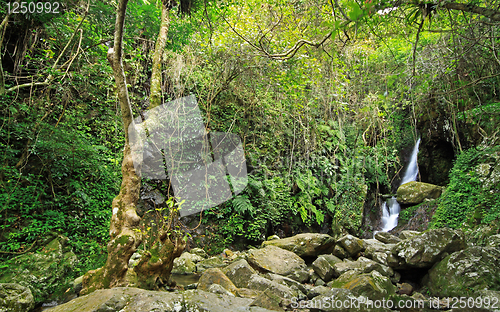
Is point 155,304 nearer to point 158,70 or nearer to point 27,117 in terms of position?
point 158,70

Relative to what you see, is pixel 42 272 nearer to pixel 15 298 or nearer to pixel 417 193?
pixel 15 298

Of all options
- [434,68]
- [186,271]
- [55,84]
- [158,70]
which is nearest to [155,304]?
[186,271]

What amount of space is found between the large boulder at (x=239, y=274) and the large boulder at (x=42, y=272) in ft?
8.77

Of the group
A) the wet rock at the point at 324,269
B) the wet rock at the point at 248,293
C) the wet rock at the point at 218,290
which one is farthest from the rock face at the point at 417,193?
the wet rock at the point at 218,290

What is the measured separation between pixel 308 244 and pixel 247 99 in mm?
4991

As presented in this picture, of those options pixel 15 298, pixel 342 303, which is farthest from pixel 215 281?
pixel 15 298

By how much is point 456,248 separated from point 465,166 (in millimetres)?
4176

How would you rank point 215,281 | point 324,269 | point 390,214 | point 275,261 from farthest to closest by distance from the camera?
point 390,214 < point 275,261 < point 324,269 < point 215,281

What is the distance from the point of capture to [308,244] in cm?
662

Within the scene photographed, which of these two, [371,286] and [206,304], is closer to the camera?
[206,304]

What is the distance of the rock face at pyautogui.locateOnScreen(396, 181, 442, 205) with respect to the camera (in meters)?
9.77

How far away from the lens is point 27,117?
17.4ft

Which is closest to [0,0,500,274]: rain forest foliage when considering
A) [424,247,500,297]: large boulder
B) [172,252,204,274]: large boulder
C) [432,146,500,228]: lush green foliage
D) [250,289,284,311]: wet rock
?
[432,146,500,228]: lush green foliage

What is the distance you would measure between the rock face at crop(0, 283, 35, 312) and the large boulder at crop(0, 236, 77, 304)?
282 millimetres
